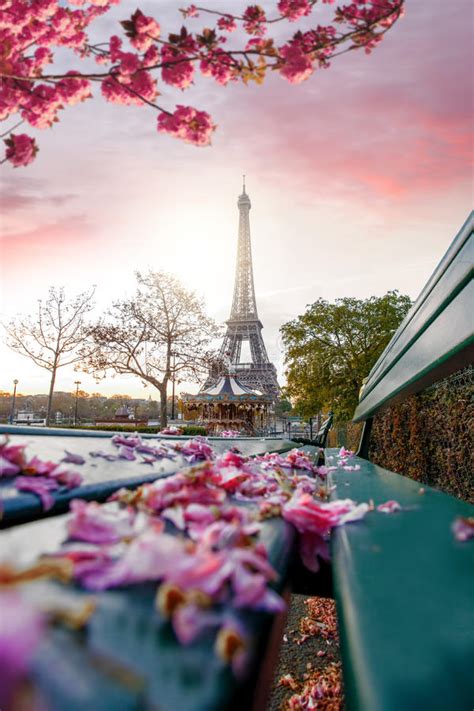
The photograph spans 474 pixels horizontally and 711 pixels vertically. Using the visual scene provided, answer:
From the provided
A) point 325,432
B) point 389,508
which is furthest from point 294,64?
point 325,432

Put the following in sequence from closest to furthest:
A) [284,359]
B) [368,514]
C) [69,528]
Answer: [69,528] → [368,514] → [284,359]

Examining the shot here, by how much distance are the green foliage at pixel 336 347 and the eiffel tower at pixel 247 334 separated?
15.9m

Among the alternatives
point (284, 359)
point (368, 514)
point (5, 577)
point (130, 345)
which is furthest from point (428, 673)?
point (284, 359)

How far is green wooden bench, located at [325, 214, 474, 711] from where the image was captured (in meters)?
0.41

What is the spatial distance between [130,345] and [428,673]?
19700 mm

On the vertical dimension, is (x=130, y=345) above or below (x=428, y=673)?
above

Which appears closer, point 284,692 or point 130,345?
point 284,692

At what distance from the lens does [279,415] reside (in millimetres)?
74375

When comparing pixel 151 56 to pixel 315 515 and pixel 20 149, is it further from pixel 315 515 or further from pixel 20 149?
pixel 315 515

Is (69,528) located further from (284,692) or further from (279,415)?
(279,415)

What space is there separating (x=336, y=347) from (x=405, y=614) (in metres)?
21.3

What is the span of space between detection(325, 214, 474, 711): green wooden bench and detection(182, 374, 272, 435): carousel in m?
19.7

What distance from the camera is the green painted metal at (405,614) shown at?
1.33 feet

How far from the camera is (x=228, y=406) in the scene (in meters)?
24.5
